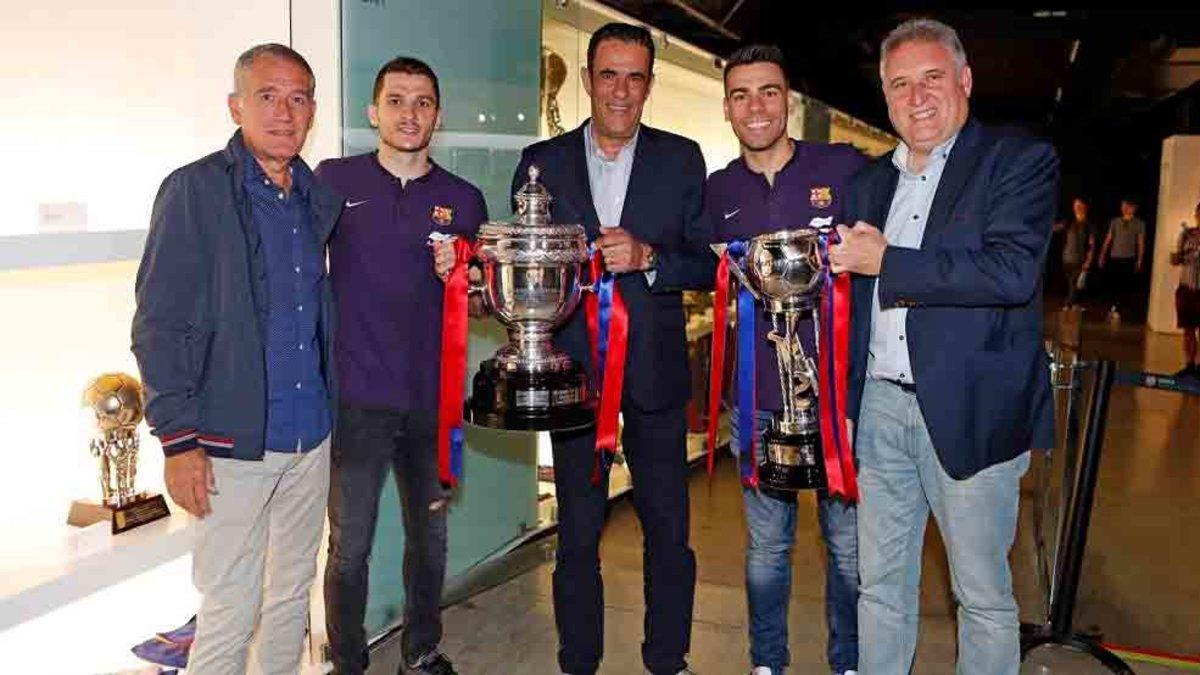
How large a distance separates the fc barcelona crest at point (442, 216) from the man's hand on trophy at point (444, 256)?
171mm

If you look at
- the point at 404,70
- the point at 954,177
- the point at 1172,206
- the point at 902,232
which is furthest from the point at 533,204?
the point at 1172,206

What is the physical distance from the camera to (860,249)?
7.70 feet

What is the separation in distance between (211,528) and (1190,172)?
1383 centimetres

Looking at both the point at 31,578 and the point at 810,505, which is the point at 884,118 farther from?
the point at 31,578

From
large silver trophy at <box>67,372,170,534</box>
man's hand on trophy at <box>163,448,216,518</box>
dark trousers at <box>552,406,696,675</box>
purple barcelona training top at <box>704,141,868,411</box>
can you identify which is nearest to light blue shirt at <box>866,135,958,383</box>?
purple barcelona training top at <box>704,141,868,411</box>

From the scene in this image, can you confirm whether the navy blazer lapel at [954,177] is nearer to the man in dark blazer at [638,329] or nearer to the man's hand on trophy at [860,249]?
the man's hand on trophy at [860,249]

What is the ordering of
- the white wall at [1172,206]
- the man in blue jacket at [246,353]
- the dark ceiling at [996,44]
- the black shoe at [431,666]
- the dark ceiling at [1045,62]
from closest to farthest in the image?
the man in blue jacket at [246,353], the black shoe at [431,666], the dark ceiling at [996,44], the dark ceiling at [1045,62], the white wall at [1172,206]

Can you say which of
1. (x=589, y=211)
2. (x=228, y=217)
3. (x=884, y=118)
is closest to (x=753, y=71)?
(x=589, y=211)

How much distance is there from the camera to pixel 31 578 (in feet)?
7.63

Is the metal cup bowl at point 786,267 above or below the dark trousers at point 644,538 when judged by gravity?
above

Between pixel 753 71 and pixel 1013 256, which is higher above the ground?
pixel 753 71

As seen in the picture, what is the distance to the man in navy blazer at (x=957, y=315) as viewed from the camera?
7.48 feet

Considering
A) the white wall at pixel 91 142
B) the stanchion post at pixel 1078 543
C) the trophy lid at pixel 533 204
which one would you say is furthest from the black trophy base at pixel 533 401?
the stanchion post at pixel 1078 543

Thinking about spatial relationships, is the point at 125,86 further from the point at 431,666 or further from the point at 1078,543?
the point at 1078,543
